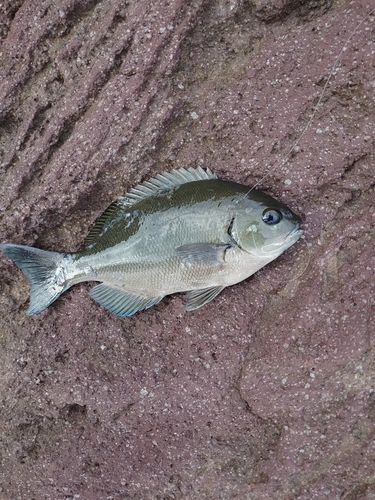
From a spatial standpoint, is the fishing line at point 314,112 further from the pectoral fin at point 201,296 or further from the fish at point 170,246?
the pectoral fin at point 201,296

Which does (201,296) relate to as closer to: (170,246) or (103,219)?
(170,246)

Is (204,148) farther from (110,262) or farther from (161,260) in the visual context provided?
(110,262)

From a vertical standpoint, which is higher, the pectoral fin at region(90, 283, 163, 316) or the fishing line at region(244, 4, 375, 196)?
the fishing line at region(244, 4, 375, 196)

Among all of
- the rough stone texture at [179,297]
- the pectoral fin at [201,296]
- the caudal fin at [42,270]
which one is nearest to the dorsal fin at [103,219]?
the rough stone texture at [179,297]

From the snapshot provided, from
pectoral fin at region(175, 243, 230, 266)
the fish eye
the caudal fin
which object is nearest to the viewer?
the fish eye

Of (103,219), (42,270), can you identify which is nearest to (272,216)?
(103,219)

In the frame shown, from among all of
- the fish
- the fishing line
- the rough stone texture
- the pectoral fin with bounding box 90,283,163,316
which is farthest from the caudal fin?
the fishing line

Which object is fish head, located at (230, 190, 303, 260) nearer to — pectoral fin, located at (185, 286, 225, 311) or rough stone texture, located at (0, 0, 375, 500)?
rough stone texture, located at (0, 0, 375, 500)
